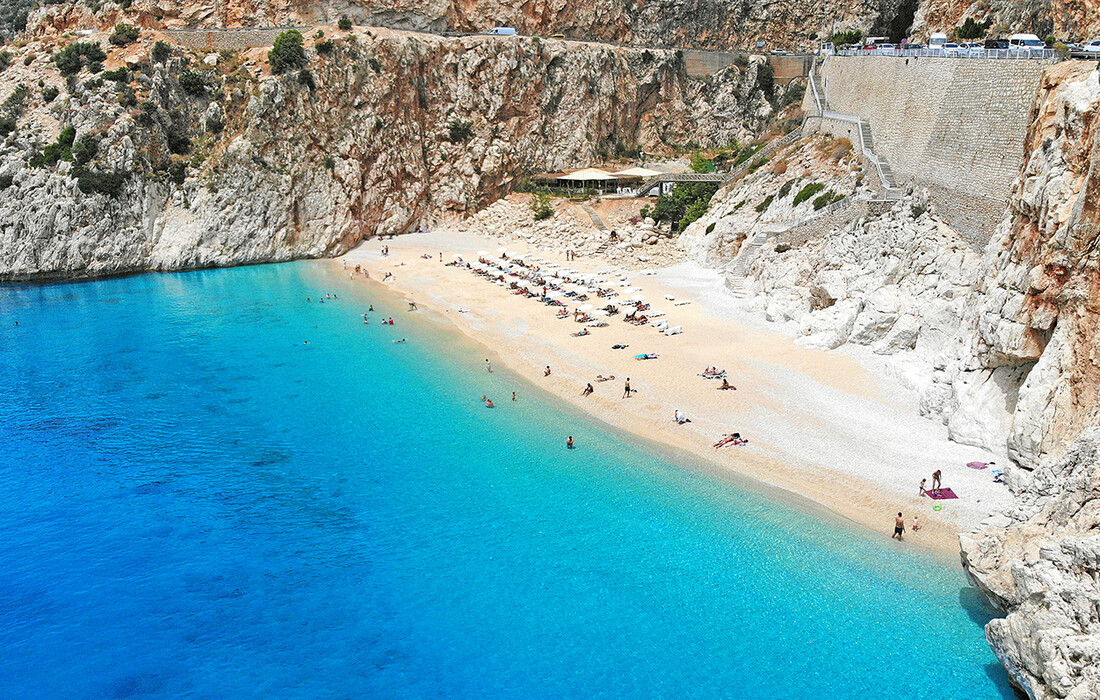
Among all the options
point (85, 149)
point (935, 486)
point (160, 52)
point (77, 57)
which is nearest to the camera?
point (935, 486)

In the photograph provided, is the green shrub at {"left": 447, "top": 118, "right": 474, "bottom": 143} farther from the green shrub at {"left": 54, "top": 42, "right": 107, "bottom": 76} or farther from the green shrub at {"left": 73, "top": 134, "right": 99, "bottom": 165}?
the green shrub at {"left": 73, "top": 134, "right": 99, "bottom": 165}

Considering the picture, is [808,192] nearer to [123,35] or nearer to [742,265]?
[742,265]

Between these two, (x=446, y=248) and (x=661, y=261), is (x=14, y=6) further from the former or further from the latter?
(x=661, y=261)

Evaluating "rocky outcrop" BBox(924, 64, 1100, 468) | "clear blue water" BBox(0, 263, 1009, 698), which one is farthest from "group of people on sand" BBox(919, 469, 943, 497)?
"rocky outcrop" BBox(924, 64, 1100, 468)

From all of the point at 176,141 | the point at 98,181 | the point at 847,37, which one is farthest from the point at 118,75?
the point at 847,37

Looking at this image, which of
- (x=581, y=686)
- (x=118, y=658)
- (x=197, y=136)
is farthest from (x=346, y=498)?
(x=197, y=136)

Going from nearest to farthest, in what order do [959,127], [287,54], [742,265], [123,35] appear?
[959,127] → [742,265] → [287,54] → [123,35]
